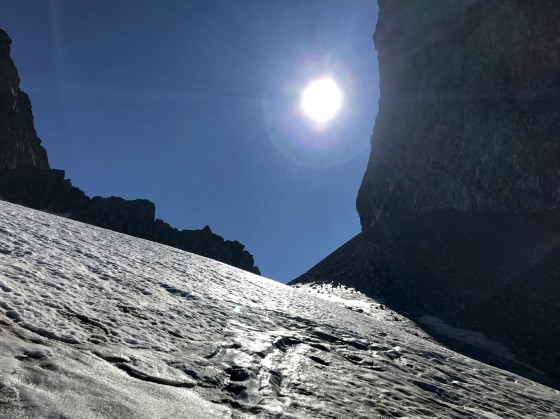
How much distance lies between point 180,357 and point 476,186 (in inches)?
2975

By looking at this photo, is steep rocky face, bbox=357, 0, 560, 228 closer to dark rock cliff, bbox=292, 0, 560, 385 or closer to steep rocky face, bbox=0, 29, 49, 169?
dark rock cliff, bbox=292, 0, 560, 385

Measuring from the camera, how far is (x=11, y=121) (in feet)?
409

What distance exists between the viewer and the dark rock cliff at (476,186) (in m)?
48.8

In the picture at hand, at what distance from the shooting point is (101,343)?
12.0 ft

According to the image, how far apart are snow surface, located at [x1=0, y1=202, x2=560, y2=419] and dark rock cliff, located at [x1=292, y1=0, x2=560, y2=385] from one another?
34618 mm

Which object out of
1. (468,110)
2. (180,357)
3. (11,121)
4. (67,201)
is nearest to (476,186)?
(468,110)

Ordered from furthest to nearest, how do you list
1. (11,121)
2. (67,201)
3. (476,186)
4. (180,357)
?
(11,121) < (67,201) < (476,186) < (180,357)

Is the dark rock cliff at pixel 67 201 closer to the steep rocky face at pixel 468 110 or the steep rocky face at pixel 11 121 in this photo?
the steep rocky face at pixel 11 121

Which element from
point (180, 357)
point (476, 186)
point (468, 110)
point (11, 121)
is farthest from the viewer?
point (11, 121)

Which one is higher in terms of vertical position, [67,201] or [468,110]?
[468,110]

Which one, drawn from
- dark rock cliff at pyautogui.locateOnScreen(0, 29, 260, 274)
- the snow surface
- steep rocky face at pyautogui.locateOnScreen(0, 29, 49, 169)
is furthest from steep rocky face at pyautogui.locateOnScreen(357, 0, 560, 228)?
steep rocky face at pyautogui.locateOnScreen(0, 29, 49, 169)

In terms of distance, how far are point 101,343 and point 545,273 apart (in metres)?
55.1

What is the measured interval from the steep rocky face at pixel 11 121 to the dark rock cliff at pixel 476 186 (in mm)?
104130

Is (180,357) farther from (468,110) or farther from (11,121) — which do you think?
(11,121)
